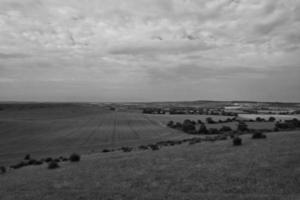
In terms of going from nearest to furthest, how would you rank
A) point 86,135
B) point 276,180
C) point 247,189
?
point 247,189
point 276,180
point 86,135

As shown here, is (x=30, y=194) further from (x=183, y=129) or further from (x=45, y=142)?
(x=183, y=129)

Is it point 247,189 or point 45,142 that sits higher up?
point 247,189

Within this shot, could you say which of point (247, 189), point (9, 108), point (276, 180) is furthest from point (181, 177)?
point (9, 108)

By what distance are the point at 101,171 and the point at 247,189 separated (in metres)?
10.8

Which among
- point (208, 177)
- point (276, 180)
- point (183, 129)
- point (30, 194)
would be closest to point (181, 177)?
point (208, 177)

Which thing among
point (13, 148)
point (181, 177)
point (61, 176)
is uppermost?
point (181, 177)

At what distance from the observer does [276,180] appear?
453 inches

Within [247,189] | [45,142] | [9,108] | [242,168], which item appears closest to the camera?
[247,189]

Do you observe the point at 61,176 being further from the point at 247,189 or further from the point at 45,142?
the point at 45,142

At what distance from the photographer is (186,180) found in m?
12.9

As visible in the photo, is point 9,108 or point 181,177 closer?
point 181,177

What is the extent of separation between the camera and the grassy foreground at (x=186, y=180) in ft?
34.7

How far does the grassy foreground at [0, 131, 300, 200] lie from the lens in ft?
34.7

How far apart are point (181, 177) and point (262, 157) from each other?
7.08 m
